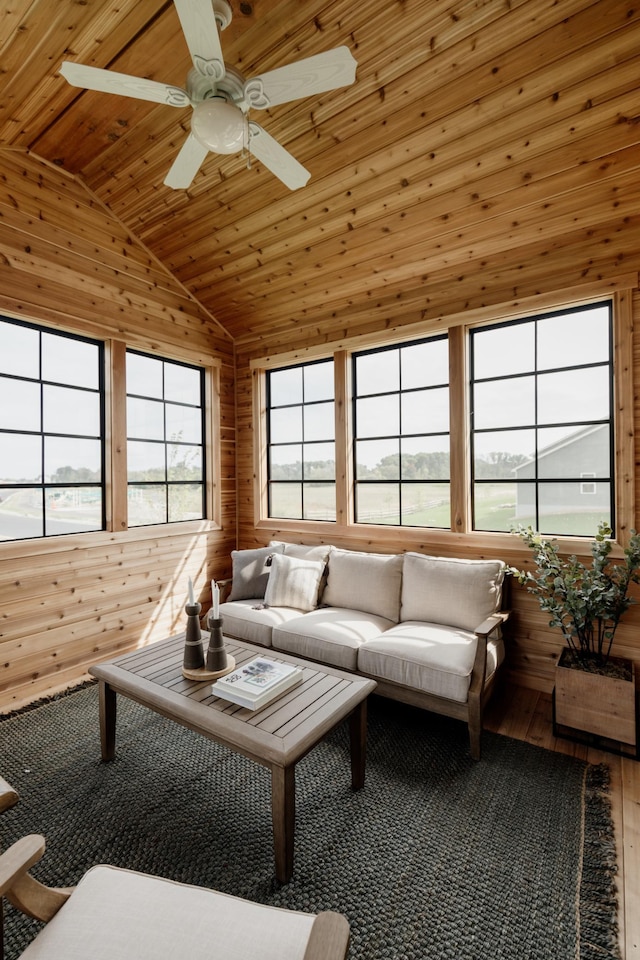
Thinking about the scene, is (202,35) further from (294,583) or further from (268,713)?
(294,583)

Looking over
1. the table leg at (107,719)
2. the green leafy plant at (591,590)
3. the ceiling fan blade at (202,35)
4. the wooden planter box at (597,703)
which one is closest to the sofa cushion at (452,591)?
the green leafy plant at (591,590)

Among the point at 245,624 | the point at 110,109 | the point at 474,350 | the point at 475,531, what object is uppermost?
the point at 110,109

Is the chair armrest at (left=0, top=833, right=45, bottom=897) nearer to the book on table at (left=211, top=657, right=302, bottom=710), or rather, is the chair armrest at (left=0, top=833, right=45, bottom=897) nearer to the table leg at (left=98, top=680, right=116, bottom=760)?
the book on table at (left=211, top=657, right=302, bottom=710)

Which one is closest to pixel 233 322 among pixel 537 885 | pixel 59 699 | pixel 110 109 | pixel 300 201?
pixel 300 201

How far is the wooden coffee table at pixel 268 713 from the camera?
1549 millimetres

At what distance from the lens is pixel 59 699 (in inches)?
113

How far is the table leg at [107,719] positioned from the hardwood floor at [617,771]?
6.70 ft

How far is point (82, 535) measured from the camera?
3.28m

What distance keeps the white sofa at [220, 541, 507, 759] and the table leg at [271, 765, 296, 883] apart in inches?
41.4

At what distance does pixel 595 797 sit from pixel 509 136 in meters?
3.24

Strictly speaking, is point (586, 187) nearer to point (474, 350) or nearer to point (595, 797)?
point (474, 350)

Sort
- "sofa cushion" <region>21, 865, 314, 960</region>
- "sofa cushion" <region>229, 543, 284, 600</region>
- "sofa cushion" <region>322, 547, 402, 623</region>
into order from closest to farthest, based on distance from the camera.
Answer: "sofa cushion" <region>21, 865, 314, 960</region>
"sofa cushion" <region>322, 547, 402, 623</region>
"sofa cushion" <region>229, 543, 284, 600</region>

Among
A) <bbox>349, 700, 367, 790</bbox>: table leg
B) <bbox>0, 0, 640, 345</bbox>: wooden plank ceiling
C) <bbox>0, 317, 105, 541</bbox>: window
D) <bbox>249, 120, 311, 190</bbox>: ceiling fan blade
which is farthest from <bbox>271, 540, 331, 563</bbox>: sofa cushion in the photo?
<bbox>249, 120, 311, 190</bbox>: ceiling fan blade

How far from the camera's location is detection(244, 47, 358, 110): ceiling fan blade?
1450 millimetres
